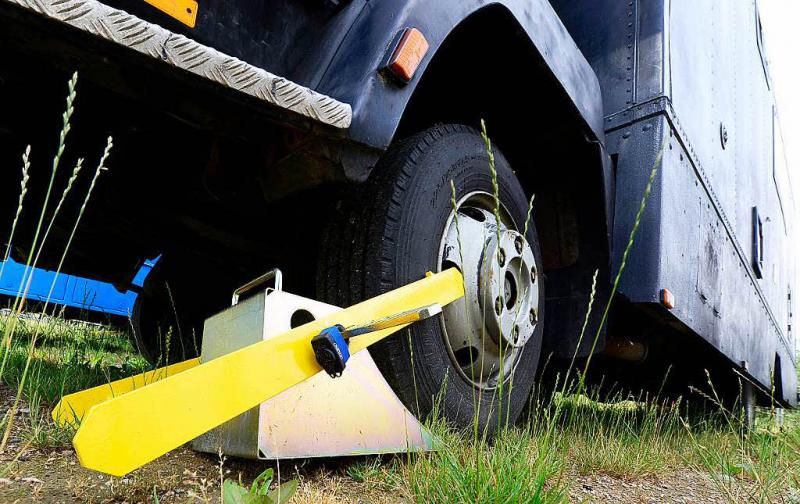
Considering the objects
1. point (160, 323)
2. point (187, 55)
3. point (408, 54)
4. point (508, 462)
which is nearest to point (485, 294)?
point (508, 462)

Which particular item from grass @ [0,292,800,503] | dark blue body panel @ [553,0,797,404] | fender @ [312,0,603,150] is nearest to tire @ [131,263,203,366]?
grass @ [0,292,800,503]

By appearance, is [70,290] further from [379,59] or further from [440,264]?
[379,59]

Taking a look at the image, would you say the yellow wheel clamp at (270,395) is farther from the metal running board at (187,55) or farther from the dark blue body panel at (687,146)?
the dark blue body panel at (687,146)

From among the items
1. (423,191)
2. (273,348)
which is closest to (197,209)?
(423,191)

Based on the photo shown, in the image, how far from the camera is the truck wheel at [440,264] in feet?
4.35

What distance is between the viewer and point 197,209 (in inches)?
66.2

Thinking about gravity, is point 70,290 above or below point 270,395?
above

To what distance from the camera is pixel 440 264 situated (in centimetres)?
147

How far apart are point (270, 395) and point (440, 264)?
0.68 meters

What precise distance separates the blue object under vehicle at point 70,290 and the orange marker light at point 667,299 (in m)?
2.23

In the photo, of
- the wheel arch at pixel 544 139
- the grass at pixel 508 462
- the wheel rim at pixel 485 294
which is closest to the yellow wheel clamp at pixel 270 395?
the grass at pixel 508 462

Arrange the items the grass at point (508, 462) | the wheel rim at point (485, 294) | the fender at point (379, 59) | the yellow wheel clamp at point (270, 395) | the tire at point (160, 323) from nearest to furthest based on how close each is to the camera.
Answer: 1. the yellow wheel clamp at point (270, 395)
2. the grass at point (508, 462)
3. the fender at point (379, 59)
4. the wheel rim at point (485, 294)
5. the tire at point (160, 323)

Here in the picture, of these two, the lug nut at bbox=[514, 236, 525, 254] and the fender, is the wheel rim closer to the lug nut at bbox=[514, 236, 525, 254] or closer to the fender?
the lug nut at bbox=[514, 236, 525, 254]

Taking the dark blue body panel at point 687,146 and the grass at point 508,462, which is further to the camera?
the dark blue body panel at point 687,146
